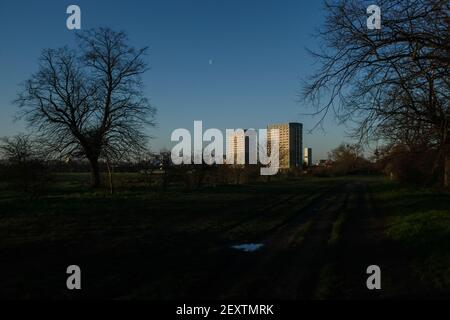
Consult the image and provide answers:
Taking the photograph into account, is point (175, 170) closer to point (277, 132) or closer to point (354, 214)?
point (354, 214)

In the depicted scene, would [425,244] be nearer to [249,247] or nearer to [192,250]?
[249,247]

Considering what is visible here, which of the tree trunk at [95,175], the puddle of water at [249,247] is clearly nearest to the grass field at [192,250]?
the puddle of water at [249,247]

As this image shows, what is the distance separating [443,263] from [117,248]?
22.9ft

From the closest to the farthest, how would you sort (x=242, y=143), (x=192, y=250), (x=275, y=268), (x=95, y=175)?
1. (x=275, y=268)
2. (x=192, y=250)
3. (x=95, y=175)
4. (x=242, y=143)

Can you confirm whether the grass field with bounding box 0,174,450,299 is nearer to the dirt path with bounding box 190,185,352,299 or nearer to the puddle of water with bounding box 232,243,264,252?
the dirt path with bounding box 190,185,352,299

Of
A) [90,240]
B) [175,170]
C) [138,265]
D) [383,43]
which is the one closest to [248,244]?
Answer: [138,265]

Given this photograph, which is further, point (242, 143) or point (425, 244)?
point (242, 143)

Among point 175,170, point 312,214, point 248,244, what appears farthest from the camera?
point 175,170

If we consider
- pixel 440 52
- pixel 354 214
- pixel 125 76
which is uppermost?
pixel 125 76

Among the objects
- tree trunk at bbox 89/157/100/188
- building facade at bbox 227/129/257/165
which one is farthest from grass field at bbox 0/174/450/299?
building facade at bbox 227/129/257/165

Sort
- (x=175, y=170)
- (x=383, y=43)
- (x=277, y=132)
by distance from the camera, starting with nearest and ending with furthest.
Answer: (x=383, y=43), (x=175, y=170), (x=277, y=132)

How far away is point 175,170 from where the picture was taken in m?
31.4

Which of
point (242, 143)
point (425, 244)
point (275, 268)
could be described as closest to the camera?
point (275, 268)

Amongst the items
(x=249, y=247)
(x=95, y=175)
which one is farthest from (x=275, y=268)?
(x=95, y=175)
